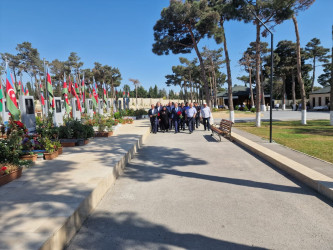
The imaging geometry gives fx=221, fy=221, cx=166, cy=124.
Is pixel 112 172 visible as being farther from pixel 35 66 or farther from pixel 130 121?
pixel 35 66

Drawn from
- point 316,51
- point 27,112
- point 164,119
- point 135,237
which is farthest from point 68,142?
point 316,51

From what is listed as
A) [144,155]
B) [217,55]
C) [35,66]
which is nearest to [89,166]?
[144,155]

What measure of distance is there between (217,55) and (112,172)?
4307 centimetres

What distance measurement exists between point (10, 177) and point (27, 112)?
4434mm

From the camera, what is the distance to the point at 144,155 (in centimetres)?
763

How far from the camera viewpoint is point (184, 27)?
22422 millimetres

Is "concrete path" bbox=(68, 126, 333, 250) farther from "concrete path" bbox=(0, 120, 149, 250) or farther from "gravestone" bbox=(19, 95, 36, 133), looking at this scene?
"gravestone" bbox=(19, 95, 36, 133)

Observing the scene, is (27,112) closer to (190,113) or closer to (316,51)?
(190,113)

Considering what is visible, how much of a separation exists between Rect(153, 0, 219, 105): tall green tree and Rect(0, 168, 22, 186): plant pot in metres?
18.7

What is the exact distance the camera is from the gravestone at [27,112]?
786cm

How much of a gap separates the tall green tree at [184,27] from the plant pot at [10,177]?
61.2 feet

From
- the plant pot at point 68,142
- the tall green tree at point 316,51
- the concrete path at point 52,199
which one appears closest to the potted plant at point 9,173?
the concrete path at point 52,199

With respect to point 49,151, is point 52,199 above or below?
below

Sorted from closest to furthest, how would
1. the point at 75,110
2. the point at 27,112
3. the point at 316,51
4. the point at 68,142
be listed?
1. the point at 27,112
2. the point at 68,142
3. the point at 75,110
4. the point at 316,51
